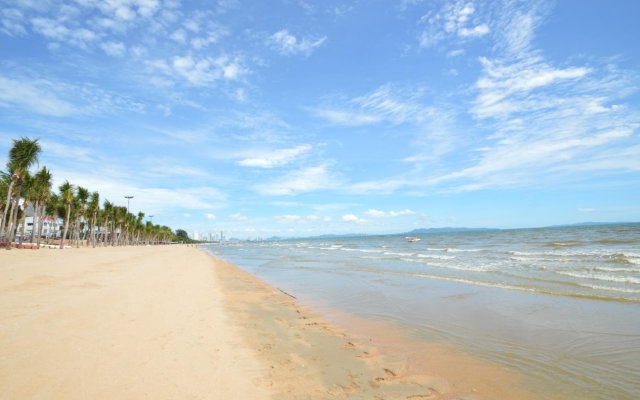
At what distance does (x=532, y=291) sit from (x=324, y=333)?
904cm

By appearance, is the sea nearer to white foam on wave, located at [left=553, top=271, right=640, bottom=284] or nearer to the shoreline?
white foam on wave, located at [left=553, top=271, right=640, bottom=284]

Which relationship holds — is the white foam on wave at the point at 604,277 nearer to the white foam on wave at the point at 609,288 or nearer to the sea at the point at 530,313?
the sea at the point at 530,313

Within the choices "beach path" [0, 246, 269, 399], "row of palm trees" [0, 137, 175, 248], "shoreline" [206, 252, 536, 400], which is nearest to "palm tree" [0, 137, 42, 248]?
"row of palm trees" [0, 137, 175, 248]

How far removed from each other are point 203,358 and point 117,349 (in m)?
1.48

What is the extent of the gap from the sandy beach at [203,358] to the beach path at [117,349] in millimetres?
18

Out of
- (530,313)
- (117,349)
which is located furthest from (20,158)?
(530,313)

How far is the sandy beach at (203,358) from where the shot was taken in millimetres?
4656

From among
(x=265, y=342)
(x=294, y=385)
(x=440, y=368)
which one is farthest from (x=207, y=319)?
(x=440, y=368)

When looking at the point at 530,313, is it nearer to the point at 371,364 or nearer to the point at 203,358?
the point at 371,364

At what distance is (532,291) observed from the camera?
13016 millimetres

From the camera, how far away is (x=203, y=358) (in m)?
5.80

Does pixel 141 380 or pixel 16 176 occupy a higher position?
pixel 16 176

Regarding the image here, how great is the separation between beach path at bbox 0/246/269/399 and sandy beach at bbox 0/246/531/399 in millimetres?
18

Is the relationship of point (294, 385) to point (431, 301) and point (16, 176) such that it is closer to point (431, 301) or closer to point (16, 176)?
point (431, 301)
